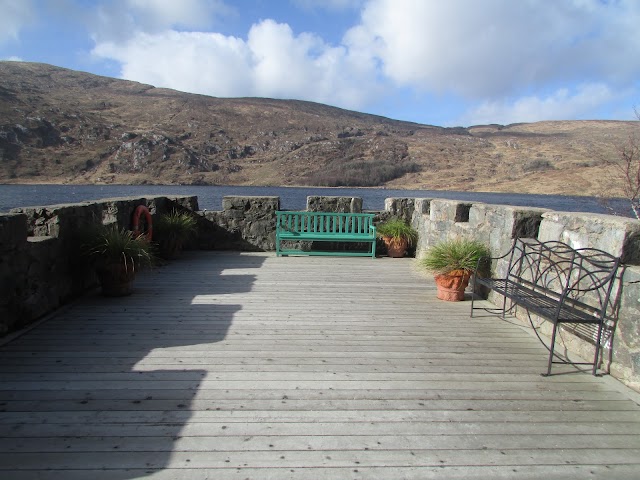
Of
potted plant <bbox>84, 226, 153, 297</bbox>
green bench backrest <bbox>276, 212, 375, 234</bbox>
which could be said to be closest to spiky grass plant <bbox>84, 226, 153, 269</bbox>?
potted plant <bbox>84, 226, 153, 297</bbox>

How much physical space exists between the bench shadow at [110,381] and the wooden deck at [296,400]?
0.01m

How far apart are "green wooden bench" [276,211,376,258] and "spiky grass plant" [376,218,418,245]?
0.21m

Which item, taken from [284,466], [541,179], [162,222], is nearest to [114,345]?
[284,466]

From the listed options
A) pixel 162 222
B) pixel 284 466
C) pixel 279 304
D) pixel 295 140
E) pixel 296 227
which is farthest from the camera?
pixel 295 140

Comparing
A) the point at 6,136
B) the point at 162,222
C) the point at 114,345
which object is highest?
the point at 6,136

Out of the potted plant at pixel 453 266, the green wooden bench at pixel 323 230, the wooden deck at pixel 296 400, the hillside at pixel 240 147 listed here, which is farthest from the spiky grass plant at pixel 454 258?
the hillside at pixel 240 147

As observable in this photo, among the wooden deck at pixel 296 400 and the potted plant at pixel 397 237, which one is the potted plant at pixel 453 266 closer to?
the wooden deck at pixel 296 400

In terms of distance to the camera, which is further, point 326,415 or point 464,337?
point 464,337

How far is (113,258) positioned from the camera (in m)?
4.60

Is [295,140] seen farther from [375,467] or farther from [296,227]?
[375,467]

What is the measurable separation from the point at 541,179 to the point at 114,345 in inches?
2211

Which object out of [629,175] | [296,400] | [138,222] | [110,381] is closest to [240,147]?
[629,175]

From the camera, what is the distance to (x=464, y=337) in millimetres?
3748

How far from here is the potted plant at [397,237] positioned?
25.5ft
